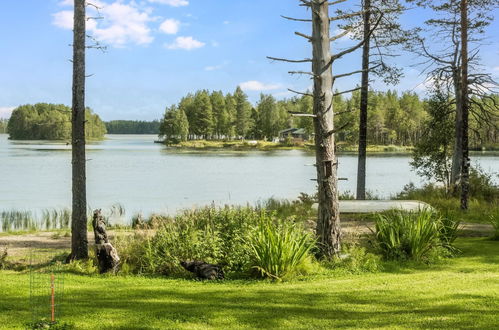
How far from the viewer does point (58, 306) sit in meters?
6.46

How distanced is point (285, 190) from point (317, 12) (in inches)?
864

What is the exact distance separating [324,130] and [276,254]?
2.50 metres

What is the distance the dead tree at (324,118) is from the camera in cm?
909

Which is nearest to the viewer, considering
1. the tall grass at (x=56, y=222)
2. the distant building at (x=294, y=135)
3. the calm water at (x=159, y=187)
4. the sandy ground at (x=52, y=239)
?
the sandy ground at (x=52, y=239)

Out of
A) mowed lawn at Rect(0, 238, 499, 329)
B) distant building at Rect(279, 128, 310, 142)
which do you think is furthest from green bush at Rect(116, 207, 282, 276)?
distant building at Rect(279, 128, 310, 142)

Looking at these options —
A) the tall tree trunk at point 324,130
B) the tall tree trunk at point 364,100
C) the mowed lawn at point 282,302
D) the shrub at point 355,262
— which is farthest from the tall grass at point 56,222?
the shrub at point 355,262

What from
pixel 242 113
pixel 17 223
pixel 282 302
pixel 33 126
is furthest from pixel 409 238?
pixel 33 126

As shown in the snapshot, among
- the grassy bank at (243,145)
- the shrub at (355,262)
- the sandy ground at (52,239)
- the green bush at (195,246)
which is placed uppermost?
the grassy bank at (243,145)

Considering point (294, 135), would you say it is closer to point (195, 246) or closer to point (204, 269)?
point (195, 246)

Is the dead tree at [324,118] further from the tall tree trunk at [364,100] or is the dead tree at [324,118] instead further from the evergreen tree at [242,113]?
the evergreen tree at [242,113]

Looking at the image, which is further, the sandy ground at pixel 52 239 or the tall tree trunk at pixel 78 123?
the sandy ground at pixel 52 239

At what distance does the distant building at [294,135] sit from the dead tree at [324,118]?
101m

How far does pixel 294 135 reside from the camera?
11562 centimetres

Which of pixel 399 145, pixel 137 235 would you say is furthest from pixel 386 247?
pixel 399 145
